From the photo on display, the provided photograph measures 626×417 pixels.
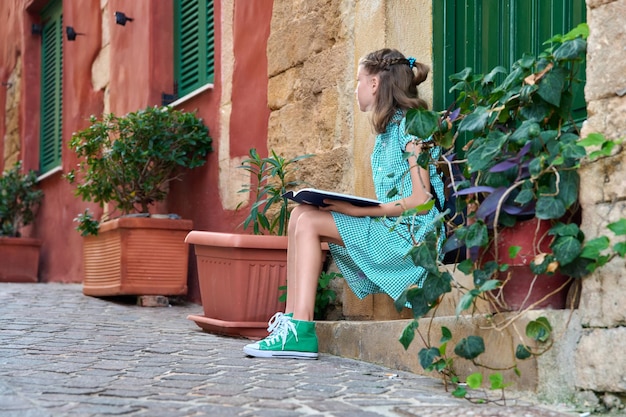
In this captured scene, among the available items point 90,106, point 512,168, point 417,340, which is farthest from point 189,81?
point 512,168

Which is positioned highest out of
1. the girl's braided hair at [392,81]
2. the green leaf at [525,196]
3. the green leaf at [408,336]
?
the girl's braided hair at [392,81]

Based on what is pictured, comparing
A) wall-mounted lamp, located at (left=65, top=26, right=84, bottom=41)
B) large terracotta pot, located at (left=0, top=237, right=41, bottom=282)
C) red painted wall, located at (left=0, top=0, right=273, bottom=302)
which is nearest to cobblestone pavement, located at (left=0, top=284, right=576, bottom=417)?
red painted wall, located at (left=0, top=0, right=273, bottom=302)

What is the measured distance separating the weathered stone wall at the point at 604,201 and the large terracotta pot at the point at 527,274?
118 millimetres

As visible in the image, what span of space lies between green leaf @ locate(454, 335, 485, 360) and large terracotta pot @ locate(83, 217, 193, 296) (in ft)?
11.6

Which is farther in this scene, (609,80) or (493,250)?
(493,250)

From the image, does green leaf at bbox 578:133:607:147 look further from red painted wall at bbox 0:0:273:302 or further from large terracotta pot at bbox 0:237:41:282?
large terracotta pot at bbox 0:237:41:282

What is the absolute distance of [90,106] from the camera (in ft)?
27.4

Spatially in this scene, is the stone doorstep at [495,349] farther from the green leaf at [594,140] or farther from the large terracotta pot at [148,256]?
the large terracotta pot at [148,256]

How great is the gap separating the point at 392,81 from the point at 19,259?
628cm

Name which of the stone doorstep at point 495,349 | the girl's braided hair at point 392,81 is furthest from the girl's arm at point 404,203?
the stone doorstep at point 495,349

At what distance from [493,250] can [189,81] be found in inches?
167

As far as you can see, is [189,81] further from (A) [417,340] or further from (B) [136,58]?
(A) [417,340]

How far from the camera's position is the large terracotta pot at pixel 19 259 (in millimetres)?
9102

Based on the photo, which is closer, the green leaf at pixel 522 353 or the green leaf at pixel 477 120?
the green leaf at pixel 522 353
